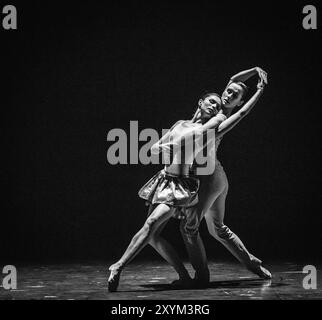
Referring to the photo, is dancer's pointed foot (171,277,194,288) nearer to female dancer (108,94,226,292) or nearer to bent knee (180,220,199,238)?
female dancer (108,94,226,292)

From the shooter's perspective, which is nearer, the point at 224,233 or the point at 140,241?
the point at 140,241

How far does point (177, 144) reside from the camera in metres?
5.78

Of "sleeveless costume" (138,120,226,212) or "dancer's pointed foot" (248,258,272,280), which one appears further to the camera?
"dancer's pointed foot" (248,258,272,280)

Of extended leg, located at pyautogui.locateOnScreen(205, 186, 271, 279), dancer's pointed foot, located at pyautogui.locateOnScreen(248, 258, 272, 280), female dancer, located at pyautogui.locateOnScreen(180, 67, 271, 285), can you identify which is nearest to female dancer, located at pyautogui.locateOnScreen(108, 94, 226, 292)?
female dancer, located at pyautogui.locateOnScreen(180, 67, 271, 285)

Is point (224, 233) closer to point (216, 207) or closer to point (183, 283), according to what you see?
point (216, 207)

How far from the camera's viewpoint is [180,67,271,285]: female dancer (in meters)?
5.92

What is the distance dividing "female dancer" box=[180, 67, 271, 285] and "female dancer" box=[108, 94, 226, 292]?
11cm

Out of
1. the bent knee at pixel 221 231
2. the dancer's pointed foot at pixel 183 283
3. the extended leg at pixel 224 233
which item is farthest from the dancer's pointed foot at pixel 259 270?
the dancer's pointed foot at pixel 183 283

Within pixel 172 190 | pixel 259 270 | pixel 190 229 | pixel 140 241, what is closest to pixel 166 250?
pixel 190 229

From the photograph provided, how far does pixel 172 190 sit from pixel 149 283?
851 mm

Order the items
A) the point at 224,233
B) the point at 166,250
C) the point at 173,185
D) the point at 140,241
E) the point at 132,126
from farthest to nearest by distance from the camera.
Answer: the point at 132,126
the point at 224,233
the point at 166,250
the point at 173,185
the point at 140,241

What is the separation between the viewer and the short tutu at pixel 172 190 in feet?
18.6

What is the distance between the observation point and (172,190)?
571cm

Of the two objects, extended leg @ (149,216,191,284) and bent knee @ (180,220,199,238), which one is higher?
bent knee @ (180,220,199,238)
